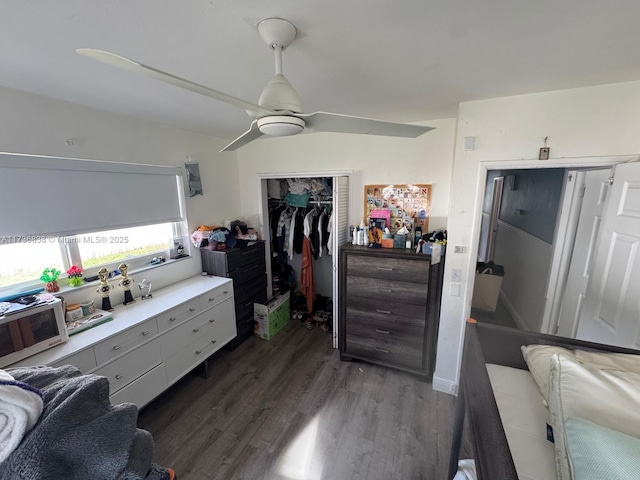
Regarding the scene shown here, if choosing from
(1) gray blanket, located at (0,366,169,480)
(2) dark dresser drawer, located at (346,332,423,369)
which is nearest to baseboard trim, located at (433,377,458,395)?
(2) dark dresser drawer, located at (346,332,423,369)

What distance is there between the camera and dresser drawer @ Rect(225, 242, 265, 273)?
105 inches

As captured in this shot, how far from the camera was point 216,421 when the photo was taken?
1.94 m

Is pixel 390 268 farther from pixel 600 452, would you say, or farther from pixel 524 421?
pixel 600 452

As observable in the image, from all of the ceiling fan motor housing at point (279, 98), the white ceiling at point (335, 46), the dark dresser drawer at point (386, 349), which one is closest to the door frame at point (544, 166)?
the white ceiling at point (335, 46)

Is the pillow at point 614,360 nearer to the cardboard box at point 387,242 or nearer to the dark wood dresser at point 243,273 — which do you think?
the cardboard box at point 387,242

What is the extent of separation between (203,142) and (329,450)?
2.99 meters

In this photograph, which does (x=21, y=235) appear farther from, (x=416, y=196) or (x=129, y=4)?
(x=416, y=196)

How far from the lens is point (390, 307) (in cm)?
231

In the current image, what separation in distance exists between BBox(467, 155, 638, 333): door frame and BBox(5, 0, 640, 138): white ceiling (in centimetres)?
43

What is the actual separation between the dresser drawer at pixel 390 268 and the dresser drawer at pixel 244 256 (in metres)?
1.19

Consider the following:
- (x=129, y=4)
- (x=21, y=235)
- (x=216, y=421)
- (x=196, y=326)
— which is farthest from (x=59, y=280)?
(x=129, y=4)

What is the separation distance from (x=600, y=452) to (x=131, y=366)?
2.32 meters

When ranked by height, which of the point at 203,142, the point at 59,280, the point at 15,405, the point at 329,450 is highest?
the point at 203,142

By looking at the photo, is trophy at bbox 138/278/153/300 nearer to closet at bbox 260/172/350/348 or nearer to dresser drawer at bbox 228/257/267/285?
dresser drawer at bbox 228/257/267/285
